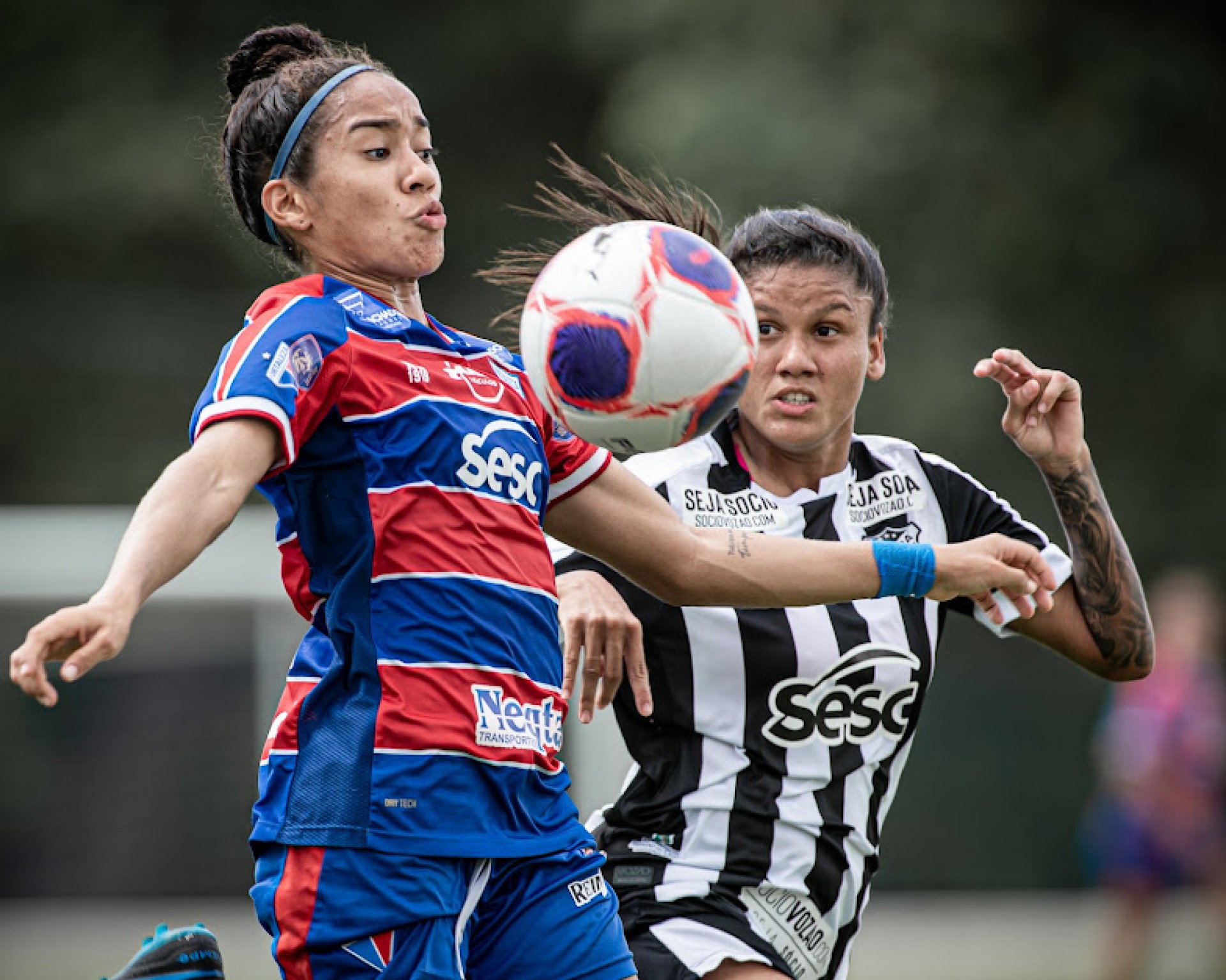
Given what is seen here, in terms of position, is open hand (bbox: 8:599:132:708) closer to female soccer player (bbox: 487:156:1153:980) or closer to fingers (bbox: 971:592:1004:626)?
female soccer player (bbox: 487:156:1153:980)

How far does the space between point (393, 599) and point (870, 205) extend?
12.0 m

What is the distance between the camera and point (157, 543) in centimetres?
247

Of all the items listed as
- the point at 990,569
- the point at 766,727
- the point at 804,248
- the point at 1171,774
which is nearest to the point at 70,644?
the point at 990,569

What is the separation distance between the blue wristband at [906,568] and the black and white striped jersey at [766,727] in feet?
1.68

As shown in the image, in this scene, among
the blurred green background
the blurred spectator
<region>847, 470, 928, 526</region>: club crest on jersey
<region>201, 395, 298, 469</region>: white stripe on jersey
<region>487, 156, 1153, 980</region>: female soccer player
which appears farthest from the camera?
the blurred green background

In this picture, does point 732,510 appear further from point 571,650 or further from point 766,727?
point 571,650

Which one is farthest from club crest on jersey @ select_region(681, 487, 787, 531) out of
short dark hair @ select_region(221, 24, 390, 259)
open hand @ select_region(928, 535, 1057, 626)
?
short dark hair @ select_region(221, 24, 390, 259)

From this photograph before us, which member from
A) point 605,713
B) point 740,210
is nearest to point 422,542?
point 605,713

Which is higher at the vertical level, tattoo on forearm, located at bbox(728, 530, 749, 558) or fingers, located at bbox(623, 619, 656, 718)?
tattoo on forearm, located at bbox(728, 530, 749, 558)

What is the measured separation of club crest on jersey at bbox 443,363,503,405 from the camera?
302 centimetres

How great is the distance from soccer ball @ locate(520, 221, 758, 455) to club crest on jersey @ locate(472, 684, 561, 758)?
1.46 ft

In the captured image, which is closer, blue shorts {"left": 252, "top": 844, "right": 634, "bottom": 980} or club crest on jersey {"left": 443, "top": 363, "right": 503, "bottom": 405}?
blue shorts {"left": 252, "top": 844, "right": 634, "bottom": 980}

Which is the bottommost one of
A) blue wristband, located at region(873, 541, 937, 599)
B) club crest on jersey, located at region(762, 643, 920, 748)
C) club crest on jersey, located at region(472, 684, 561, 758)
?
club crest on jersey, located at region(472, 684, 561, 758)

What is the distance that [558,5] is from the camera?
16312 millimetres
